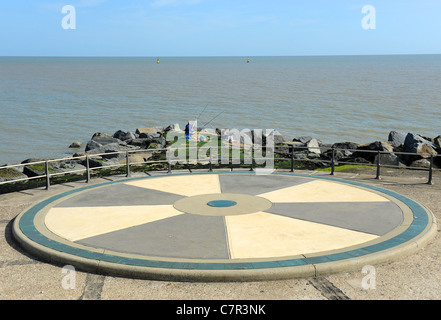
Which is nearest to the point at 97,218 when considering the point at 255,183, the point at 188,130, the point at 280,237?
the point at 280,237

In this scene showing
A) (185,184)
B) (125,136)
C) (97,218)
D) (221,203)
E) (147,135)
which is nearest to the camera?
(97,218)

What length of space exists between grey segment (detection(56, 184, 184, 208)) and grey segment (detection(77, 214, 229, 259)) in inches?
64.9

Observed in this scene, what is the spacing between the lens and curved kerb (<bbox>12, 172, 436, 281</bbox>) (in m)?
6.52

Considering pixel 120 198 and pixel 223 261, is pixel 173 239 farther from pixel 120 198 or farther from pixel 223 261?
pixel 120 198

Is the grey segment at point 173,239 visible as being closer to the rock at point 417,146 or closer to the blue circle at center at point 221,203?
the blue circle at center at point 221,203

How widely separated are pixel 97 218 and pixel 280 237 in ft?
12.1

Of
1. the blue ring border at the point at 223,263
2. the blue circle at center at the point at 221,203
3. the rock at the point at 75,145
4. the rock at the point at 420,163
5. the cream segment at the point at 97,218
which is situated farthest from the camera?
the rock at the point at 75,145

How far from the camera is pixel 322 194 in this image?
11148 mm

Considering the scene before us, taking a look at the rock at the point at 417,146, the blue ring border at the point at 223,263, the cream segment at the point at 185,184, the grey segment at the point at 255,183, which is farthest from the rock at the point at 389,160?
the blue ring border at the point at 223,263

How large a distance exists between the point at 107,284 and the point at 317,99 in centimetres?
5359

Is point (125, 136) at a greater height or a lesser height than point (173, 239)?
lesser

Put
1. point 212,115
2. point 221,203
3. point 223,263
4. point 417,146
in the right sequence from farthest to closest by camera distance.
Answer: point 212,115 < point 417,146 < point 221,203 < point 223,263

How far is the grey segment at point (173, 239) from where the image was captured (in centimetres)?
737

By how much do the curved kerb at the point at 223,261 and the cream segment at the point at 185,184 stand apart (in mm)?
3966
